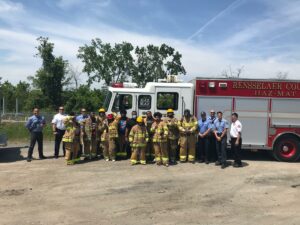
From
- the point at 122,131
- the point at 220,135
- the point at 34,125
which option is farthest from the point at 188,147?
the point at 34,125

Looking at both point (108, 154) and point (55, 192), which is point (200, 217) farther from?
point (108, 154)

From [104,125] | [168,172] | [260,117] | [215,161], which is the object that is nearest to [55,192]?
[168,172]

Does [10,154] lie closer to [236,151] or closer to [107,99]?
[107,99]

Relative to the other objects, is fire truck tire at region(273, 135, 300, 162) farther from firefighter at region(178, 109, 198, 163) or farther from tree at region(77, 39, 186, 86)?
tree at region(77, 39, 186, 86)

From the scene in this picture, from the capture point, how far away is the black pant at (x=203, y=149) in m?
13.1

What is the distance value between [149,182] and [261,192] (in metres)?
2.72

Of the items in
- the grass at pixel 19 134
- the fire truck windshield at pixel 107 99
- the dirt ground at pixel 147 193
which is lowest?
the dirt ground at pixel 147 193

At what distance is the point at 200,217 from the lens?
298 inches

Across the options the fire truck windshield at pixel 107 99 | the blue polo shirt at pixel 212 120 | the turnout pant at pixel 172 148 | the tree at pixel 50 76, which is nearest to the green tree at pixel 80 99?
the tree at pixel 50 76

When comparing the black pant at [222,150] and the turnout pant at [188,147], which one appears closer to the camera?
the black pant at [222,150]

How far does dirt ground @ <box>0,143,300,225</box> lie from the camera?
24.8ft

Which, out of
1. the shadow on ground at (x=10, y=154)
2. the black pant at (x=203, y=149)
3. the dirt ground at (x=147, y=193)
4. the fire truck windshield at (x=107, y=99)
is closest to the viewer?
the dirt ground at (x=147, y=193)

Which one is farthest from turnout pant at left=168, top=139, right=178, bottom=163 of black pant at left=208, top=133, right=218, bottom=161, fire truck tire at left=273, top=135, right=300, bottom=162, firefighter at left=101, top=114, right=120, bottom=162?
fire truck tire at left=273, top=135, right=300, bottom=162

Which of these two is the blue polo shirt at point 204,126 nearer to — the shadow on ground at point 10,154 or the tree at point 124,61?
the shadow on ground at point 10,154
